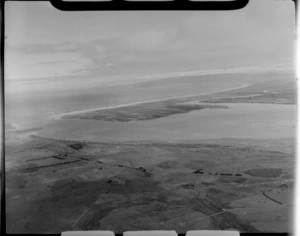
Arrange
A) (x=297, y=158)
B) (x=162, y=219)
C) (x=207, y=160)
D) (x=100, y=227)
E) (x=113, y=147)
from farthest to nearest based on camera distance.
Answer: (x=113, y=147) → (x=207, y=160) → (x=162, y=219) → (x=100, y=227) → (x=297, y=158)

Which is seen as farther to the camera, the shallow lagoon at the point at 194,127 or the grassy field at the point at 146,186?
the shallow lagoon at the point at 194,127

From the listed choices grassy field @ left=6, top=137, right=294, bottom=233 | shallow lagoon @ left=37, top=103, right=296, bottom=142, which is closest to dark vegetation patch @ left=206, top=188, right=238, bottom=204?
grassy field @ left=6, top=137, right=294, bottom=233

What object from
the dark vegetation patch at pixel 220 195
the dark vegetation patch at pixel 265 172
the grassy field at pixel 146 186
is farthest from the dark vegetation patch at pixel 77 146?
the dark vegetation patch at pixel 265 172

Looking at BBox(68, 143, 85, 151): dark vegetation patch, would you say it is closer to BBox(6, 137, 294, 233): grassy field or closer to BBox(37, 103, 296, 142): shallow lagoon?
BBox(6, 137, 294, 233): grassy field

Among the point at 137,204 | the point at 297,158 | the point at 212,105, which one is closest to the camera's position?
the point at 297,158

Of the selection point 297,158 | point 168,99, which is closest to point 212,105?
point 168,99

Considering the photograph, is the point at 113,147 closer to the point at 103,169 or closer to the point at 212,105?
the point at 103,169

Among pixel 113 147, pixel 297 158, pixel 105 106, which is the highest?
pixel 297 158

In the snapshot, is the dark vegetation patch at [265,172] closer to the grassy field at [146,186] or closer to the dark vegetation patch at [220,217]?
the grassy field at [146,186]
